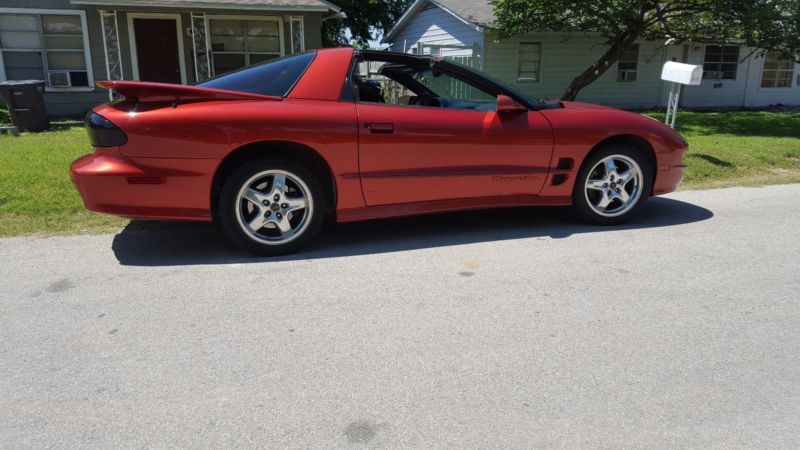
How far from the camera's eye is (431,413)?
2.69 meters

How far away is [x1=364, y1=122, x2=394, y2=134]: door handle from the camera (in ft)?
15.3

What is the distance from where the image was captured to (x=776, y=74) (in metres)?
22.6

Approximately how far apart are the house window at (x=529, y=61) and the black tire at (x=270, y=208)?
15.0m

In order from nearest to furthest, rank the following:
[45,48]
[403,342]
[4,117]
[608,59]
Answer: [403,342] < [4,117] < [45,48] < [608,59]

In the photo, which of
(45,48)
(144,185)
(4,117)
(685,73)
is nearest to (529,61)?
(685,73)

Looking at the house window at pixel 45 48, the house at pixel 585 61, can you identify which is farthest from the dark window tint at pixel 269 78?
the house at pixel 585 61

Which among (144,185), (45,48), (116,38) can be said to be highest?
(116,38)

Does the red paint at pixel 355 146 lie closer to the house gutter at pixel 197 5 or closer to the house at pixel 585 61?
the house gutter at pixel 197 5

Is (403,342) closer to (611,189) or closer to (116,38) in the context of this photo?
(611,189)

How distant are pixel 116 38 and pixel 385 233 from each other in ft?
37.8

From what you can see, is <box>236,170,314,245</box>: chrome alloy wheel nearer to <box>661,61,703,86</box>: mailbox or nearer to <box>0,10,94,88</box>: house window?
<box>661,61,703,86</box>: mailbox

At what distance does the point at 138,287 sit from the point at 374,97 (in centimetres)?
258

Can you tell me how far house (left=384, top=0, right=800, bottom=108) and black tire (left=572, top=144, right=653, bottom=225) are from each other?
36.8 feet

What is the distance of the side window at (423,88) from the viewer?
5.30 metres
